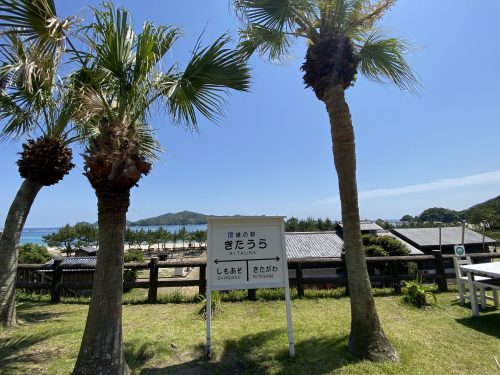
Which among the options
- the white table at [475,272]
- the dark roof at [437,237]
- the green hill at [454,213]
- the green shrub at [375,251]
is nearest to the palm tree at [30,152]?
the white table at [475,272]

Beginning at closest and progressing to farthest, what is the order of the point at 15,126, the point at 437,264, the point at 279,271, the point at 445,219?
the point at 279,271 < the point at 15,126 < the point at 437,264 < the point at 445,219

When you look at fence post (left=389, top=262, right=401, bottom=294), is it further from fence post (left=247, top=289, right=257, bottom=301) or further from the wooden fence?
fence post (left=247, top=289, right=257, bottom=301)

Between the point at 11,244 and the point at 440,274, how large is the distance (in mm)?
9113

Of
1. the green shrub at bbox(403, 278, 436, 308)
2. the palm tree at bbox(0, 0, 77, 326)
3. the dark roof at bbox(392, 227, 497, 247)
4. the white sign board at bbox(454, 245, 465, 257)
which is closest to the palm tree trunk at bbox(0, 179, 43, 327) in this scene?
the palm tree at bbox(0, 0, 77, 326)

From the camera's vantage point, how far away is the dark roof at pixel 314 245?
2231 centimetres

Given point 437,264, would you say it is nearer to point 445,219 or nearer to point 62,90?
point 62,90

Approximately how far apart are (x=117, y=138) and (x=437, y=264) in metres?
7.98

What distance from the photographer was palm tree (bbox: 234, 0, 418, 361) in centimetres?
375

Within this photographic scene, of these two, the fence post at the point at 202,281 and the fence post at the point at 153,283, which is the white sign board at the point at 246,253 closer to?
the fence post at the point at 202,281

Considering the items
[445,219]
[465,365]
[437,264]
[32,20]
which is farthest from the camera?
[445,219]

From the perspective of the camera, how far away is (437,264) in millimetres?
7473

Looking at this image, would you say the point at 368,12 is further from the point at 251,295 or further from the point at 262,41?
the point at 251,295

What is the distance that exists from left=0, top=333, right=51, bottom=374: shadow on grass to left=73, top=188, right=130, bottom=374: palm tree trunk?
1.12 metres

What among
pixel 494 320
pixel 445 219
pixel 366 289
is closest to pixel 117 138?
pixel 366 289
